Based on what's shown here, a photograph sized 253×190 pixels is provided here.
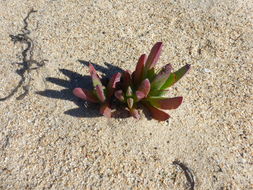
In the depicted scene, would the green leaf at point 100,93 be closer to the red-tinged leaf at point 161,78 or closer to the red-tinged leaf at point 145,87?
the red-tinged leaf at point 145,87

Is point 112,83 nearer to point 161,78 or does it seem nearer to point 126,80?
point 126,80

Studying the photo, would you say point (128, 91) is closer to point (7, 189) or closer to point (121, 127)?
point (121, 127)

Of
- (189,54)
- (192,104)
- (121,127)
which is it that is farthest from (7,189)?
(189,54)

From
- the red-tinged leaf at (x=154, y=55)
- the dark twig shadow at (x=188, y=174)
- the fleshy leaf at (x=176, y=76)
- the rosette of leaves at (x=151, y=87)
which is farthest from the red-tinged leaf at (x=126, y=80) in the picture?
the dark twig shadow at (x=188, y=174)

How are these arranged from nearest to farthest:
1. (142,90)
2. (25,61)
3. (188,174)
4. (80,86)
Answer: (188,174) < (142,90) < (80,86) < (25,61)

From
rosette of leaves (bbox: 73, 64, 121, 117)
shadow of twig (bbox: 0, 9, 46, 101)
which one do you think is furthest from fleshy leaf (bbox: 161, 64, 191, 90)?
shadow of twig (bbox: 0, 9, 46, 101)

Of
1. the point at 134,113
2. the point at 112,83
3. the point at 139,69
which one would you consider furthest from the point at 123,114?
the point at 139,69

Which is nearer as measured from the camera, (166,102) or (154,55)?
(166,102)
